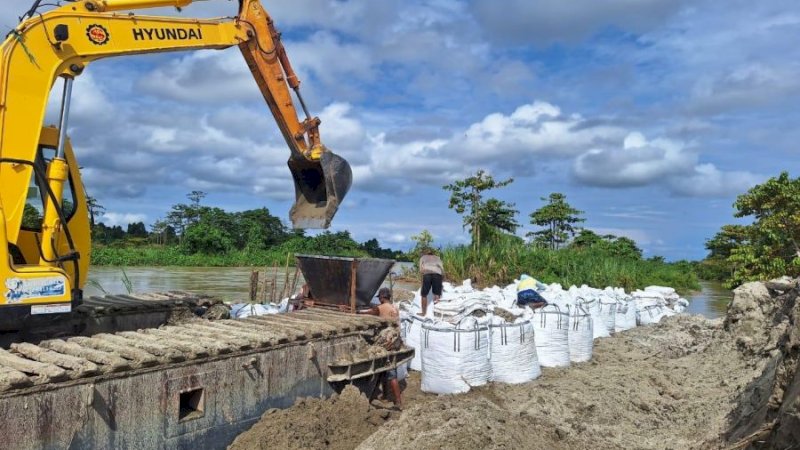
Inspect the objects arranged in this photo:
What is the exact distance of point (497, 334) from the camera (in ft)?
24.2

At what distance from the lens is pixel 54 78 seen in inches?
210

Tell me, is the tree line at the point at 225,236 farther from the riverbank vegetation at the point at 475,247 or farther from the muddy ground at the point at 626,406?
the muddy ground at the point at 626,406

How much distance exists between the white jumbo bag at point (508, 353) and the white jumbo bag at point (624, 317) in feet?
14.3

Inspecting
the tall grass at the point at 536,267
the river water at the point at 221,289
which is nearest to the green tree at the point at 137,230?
the river water at the point at 221,289

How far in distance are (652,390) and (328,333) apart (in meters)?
3.59

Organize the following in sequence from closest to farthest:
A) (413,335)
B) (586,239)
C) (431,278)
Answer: (413,335)
(431,278)
(586,239)

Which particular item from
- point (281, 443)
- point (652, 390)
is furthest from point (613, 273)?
point (281, 443)

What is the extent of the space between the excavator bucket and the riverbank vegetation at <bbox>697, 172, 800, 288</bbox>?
1128 centimetres

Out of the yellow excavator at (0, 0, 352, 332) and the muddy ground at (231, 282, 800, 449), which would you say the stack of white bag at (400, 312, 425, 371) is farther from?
the yellow excavator at (0, 0, 352, 332)

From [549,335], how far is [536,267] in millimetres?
10203

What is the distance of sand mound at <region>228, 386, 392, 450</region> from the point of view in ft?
17.1

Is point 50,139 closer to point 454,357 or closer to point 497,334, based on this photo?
point 454,357

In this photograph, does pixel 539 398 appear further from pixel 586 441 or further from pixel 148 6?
pixel 148 6

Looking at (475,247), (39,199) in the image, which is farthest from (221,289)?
(39,199)
